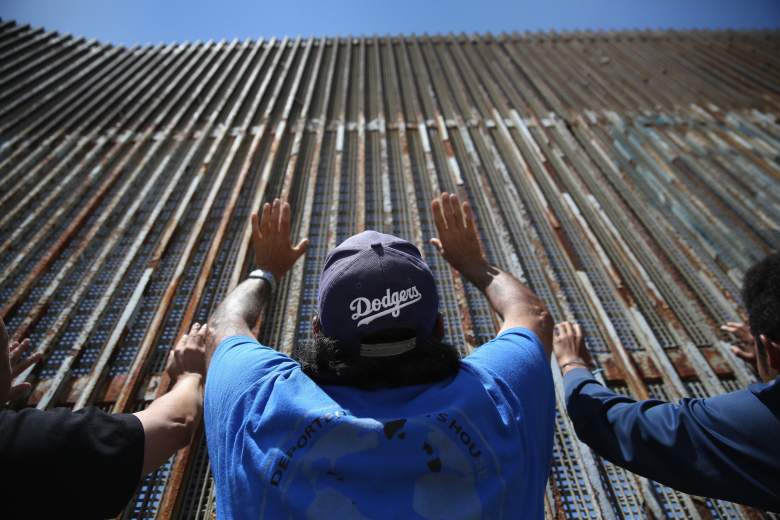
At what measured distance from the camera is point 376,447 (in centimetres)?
90

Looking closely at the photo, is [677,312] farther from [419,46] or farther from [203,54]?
[203,54]

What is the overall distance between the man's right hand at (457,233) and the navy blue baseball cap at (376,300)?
75 cm

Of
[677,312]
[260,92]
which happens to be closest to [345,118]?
[260,92]

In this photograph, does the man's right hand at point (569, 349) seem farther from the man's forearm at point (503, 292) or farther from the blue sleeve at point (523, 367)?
the blue sleeve at point (523, 367)

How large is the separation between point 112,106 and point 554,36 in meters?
7.45

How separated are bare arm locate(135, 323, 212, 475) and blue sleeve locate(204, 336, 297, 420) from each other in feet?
0.77

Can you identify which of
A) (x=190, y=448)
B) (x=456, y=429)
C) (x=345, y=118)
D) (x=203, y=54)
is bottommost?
(x=456, y=429)

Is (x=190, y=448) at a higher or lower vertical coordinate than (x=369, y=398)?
higher

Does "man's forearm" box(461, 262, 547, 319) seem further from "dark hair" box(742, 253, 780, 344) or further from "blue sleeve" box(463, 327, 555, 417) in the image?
"dark hair" box(742, 253, 780, 344)

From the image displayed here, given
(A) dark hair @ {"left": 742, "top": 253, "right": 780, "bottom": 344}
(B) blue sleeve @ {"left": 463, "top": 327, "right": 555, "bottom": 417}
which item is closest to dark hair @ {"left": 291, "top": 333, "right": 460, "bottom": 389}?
(B) blue sleeve @ {"left": 463, "top": 327, "right": 555, "bottom": 417}

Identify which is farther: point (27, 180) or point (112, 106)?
point (112, 106)

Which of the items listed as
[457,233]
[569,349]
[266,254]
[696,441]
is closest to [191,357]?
[266,254]

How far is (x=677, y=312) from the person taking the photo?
9.45ft

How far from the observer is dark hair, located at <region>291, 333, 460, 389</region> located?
1047mm
